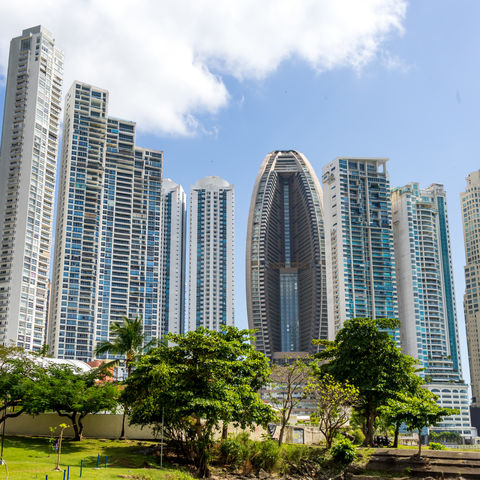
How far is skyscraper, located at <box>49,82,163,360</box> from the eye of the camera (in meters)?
132

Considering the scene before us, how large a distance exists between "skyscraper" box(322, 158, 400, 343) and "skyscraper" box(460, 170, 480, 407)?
42649 millimetres

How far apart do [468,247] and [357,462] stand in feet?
564

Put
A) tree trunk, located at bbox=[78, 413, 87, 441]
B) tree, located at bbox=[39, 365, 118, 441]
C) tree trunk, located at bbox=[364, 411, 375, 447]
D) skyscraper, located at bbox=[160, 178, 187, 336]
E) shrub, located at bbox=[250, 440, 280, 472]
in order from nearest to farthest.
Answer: shrub, located at bbox=[250, 440, 280, 472] → tree, located at bbox=[39, 365, 118, 441] → tree trunk, located at bbox=[78, 413, 87, 441] → tree trunk, located at bbox=[364, 411, 375, 447] → skyscraper, located at bbox=[160, 178, 187, 336]

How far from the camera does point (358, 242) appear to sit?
16125 cm

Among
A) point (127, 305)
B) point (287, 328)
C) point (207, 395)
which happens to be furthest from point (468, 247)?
point (207, 395)

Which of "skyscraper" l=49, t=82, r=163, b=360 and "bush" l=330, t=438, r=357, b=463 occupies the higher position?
"skyscraper" l=49, t=82, r=163, b=360

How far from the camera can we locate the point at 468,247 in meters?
195

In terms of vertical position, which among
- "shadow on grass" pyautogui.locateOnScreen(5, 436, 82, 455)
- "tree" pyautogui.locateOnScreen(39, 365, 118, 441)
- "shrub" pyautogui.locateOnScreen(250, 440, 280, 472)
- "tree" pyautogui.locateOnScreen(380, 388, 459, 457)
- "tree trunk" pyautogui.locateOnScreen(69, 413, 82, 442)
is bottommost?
"shrub" pyautogui.locateOnScreen(250, 440, 280, 472)

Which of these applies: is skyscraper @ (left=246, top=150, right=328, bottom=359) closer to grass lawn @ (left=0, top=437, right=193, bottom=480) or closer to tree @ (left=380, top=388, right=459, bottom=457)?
grass lawn @ (left=0, top=437, right=193, bottom=480)

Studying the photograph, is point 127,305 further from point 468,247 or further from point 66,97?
point 468,247

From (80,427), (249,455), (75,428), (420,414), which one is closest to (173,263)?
(80,427)

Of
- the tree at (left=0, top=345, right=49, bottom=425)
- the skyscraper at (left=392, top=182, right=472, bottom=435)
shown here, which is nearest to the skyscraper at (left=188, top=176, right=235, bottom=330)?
the skyscraper at (left=392, top=182, right=472, bottom=435)

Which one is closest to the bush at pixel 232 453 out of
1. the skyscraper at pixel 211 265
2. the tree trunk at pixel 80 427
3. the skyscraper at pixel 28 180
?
the tree trunk at pixel 80 427

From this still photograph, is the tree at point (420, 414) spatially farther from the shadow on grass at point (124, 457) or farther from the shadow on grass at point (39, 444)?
the shadow on grass at point (39, 444)
